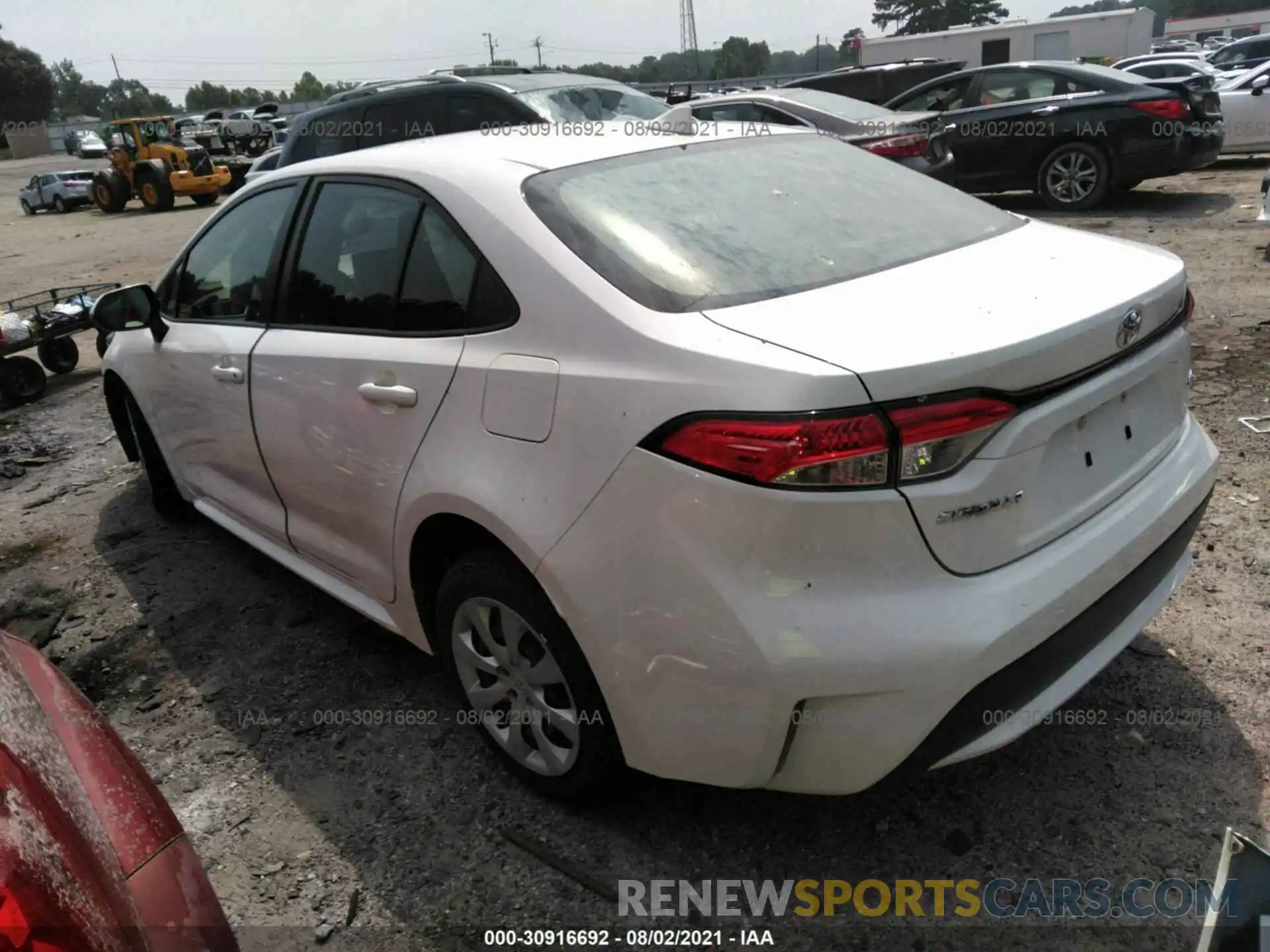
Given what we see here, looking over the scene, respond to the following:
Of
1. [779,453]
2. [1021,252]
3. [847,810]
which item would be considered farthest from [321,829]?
[1021,252]

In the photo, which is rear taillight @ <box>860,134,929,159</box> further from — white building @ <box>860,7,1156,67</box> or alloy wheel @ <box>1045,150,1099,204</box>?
white building @ <box>860,7,1156,67</box>

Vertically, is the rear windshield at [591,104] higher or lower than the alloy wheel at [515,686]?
higher

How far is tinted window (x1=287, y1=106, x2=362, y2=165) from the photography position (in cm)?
964

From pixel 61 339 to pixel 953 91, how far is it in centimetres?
947

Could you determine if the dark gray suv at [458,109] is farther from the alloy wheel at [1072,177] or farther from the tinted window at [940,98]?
the alloy wheel at [1072,177]

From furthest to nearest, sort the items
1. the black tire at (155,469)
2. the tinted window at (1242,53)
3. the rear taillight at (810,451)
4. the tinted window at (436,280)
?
the tinted window at (1242,53) < the black tire at (155,469) < the tinted window at (436,280) < the rear taillight at (810,451)

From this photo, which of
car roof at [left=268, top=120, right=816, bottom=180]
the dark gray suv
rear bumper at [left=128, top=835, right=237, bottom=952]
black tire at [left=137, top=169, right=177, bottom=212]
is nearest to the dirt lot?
rear bumper at [left=128, top=835, right=237, bottom=952]

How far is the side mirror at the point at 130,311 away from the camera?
12.0 ft

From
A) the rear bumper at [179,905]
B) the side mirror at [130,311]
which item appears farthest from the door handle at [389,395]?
the side mirror at [130,311]

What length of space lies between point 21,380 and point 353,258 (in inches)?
223

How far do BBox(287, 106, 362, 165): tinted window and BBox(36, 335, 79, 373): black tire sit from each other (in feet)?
9.64

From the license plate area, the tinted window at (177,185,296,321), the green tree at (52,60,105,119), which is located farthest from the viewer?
the green tree at (52,60,105,119)

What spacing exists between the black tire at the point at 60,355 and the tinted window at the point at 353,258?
5843 mm

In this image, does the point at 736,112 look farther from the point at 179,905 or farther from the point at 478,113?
the point at 179,905
